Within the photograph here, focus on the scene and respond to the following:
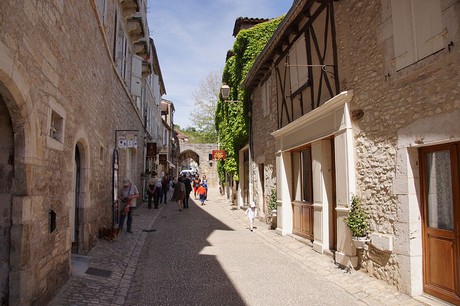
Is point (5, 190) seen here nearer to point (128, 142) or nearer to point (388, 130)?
point (388, 130)

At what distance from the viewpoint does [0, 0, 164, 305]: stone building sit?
362 cm

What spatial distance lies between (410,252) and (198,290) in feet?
9.11

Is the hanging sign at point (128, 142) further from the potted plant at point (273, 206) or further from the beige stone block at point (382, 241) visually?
the beige stone block at point (382, 241)

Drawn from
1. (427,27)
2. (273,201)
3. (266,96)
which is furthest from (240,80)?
(427,27)

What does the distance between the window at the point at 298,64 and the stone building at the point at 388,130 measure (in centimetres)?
6

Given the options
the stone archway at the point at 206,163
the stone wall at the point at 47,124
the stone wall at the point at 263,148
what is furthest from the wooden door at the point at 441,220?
the stone archway at the point at 206,163

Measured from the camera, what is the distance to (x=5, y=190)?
3746mm

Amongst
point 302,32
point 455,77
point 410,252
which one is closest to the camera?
point 455,77

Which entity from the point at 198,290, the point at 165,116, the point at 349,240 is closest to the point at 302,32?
the point at 349,240

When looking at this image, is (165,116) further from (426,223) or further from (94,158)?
(426,223)

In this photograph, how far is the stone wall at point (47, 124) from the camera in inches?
142

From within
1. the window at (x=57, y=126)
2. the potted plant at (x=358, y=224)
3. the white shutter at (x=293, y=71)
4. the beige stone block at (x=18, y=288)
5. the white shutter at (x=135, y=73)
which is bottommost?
the beige stone block at (x=18, y=288)

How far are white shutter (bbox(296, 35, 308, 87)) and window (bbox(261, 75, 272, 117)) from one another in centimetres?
260

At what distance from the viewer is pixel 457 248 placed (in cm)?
432
